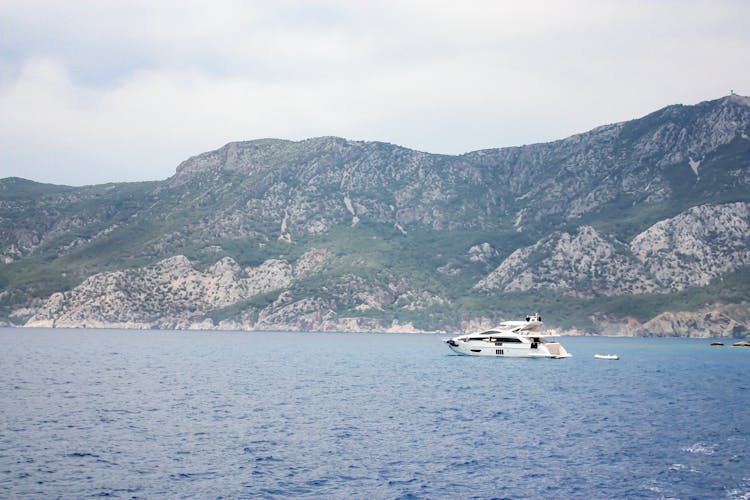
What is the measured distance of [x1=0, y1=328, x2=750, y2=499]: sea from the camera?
169 feet

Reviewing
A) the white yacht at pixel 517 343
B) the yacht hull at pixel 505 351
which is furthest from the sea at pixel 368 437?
the yacht hull at pixel 505 351

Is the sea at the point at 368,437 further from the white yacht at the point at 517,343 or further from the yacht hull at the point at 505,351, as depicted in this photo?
the yacht hull at the point at 505,351

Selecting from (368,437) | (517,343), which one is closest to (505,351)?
(517,343)

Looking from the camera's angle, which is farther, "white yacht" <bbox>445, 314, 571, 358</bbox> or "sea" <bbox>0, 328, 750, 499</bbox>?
"white yacht" <bbox>445, 314, 571, 358</bbox>

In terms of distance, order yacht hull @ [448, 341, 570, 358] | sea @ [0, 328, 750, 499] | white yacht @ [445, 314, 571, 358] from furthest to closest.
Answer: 1. yacht hull @ [448, 341, 570, 358]
2. white yacht @ [445, 314, 571, 358]
3. sea @ [0, 328, 750, 499]

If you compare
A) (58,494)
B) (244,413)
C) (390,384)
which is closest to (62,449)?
(58,494)

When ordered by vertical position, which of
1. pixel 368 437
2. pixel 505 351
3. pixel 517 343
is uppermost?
pixel 517 343

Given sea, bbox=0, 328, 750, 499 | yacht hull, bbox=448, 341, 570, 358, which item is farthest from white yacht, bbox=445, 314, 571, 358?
sea, bbox=0, 328, 750, 499

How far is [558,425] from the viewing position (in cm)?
7981

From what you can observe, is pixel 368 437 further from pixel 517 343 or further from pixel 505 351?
pixel 505 351

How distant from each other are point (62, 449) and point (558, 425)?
166ft

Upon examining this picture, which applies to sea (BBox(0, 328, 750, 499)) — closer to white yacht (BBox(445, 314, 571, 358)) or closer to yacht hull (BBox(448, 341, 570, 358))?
white yacht (BBox(445, 314, 571, 358))

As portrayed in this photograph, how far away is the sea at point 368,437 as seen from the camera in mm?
51594

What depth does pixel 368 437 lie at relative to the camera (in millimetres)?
70438
